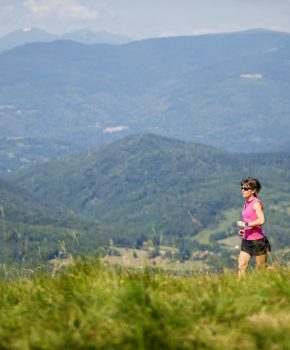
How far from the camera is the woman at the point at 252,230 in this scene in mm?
11352

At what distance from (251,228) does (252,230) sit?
0.14 ft

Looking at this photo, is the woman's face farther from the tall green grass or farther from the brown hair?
the tall green grass

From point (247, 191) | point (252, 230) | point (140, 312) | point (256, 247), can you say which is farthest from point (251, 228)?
point (140, 312)

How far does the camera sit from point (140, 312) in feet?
18.3

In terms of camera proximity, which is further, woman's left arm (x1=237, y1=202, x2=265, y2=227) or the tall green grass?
woman's left arm (x1=237, y1=202, x2=265, y2=227)

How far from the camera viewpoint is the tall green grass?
204 inches

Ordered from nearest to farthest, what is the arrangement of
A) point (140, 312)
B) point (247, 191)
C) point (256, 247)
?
point (140, 312) → point (256, 247) → point (247, 191)

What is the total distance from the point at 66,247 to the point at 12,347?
3010 millimetres

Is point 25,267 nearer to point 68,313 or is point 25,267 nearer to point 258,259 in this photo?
point 68,313

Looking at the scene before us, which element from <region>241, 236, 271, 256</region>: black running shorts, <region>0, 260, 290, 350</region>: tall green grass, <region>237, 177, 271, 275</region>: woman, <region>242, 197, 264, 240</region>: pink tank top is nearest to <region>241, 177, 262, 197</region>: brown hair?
<region>237, 177, 271, 275</region>: woman

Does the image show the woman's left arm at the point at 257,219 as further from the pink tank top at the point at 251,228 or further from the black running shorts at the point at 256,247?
the black running shorts at the point at 256,247

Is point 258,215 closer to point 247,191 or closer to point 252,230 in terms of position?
point 252,230

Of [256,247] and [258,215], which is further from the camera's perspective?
[258,215]

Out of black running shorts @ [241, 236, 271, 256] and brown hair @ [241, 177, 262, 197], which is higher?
brown hair @ [241, 177, 262, 197]
